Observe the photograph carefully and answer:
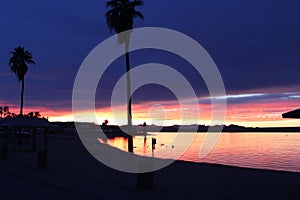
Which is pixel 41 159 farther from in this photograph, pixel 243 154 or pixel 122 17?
pixel 243 154

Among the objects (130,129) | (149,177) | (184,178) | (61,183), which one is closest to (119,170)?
(184,178)

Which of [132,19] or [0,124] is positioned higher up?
[132,19]

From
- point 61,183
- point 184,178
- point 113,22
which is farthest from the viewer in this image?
point 113,22

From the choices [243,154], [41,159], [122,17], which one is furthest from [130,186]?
[243,154]

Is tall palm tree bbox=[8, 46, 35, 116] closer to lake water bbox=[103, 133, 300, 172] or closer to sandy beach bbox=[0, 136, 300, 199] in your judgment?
lake water bbox=[103, 133, 300, 172]

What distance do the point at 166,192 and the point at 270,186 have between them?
14.6 ft

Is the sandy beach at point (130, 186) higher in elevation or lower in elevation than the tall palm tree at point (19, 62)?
lower

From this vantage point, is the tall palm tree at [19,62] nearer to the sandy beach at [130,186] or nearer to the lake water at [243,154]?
the lake water at [243,154]

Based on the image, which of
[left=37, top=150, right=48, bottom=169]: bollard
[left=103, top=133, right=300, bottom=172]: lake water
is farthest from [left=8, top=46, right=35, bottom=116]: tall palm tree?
[left=37, top=150, right=48, bottom=169]: bollard

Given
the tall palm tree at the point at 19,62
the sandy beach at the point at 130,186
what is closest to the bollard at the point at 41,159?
the sandy beach at the point at 130,186

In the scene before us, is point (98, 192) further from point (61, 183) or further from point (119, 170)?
point (119, 170)

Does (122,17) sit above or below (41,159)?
above

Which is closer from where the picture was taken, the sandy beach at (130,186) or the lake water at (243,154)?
the sandy beach at (130,186)

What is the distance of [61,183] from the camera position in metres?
15.6
